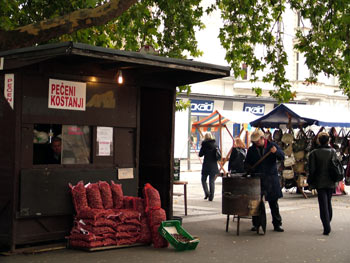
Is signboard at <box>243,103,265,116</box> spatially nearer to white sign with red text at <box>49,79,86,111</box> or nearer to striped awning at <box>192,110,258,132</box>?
striped awning at <box>192,110,258,132</box>

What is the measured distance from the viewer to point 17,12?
13.3 metres

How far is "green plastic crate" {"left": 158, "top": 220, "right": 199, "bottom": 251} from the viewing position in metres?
8.66

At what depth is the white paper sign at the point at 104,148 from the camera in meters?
9.45

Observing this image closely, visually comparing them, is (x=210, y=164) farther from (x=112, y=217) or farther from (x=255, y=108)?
(x=255, y=108)

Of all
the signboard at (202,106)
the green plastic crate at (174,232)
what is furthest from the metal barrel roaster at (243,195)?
the signboard at (202,106)

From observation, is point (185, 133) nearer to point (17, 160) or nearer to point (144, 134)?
point (144, 134)

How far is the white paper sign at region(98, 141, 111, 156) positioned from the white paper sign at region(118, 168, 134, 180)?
0.33m

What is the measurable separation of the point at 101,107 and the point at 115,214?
167cm

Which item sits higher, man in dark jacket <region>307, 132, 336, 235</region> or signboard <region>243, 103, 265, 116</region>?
signboard <region>243, 103, 265, 116</region>

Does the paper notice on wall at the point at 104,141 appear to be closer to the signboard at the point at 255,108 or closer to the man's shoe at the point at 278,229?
the man's shoe at the point at 278,229

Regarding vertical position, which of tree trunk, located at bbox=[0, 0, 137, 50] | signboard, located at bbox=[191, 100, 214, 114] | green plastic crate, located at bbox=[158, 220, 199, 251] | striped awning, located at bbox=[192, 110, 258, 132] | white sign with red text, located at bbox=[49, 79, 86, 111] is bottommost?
green plastic crate, located at bbox=[158, 220, 199, 251]

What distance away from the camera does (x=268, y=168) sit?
10.8m

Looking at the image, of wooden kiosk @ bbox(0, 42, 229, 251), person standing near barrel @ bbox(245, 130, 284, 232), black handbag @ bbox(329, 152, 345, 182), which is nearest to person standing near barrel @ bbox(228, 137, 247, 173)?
person standing near barrel @ bbox(245, 130, 284, 232)

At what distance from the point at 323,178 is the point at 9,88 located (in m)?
5.24
